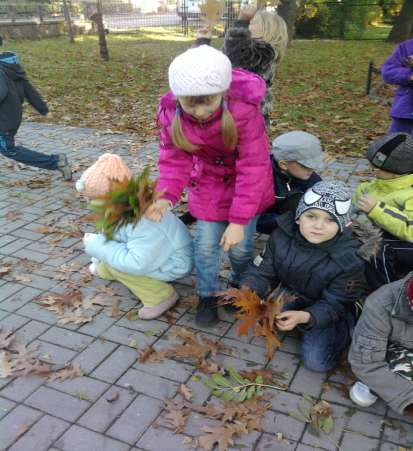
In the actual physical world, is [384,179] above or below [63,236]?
above

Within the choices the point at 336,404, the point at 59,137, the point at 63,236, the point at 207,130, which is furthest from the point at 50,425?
the point at 59,137

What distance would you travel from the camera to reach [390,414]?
2645 millimetres

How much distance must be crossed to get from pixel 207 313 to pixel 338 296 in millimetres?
926

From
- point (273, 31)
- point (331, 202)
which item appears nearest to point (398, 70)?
point (273, 31)

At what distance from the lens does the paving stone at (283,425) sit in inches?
99.3

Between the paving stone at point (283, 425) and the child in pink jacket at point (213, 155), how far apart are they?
87 cm

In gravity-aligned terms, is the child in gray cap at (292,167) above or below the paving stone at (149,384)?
above

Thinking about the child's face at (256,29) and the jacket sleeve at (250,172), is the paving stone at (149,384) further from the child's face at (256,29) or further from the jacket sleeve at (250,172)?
the child's face at (256,29)

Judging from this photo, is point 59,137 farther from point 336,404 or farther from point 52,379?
point 336,404

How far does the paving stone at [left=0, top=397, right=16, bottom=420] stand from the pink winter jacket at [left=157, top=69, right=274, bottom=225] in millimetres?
1510

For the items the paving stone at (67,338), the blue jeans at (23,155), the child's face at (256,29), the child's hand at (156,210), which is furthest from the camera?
the blue jeans at (23,155)

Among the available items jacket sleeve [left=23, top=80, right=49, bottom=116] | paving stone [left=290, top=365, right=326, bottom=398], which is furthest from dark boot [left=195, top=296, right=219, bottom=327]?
jacket sleeve [left=23, top=80, right=49, bottom=116]

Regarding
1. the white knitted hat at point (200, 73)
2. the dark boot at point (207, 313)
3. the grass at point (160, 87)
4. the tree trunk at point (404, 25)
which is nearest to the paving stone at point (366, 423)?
the dark boot at point (207, 313)

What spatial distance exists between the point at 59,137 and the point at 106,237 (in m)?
5.14
